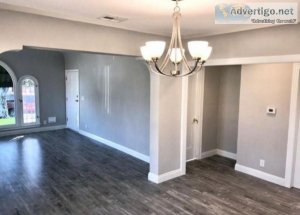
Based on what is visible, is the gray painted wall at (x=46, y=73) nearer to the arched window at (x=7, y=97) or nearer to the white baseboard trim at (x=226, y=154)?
the arched window at (x=7, y=97)

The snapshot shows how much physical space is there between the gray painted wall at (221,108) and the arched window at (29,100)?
5.41 m

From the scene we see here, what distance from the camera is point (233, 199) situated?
3727 mm

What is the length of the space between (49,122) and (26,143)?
1.71 metres

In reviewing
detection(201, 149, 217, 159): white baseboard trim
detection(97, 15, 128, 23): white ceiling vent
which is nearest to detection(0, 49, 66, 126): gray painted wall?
detection(201, 149, 217, 159): white baseboard trim

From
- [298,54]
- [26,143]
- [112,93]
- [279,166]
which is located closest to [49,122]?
[26,143]

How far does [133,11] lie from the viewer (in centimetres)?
271

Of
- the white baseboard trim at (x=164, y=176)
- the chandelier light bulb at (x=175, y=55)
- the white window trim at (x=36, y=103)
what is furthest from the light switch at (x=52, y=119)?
the chandelier light bulb at (x=175, y=55)

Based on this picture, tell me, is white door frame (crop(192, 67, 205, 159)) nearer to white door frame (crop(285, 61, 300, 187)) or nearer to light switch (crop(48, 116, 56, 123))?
white door frame (crop(285, 61, 300, 187))

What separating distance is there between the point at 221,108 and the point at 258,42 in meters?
2.44

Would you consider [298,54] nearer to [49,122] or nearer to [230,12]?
[230,12]

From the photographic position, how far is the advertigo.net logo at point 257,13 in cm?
251

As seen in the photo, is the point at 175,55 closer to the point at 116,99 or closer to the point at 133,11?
the point at 133,11

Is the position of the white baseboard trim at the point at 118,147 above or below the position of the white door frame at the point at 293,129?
Result: below

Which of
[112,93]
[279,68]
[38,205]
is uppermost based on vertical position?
[279,68]
